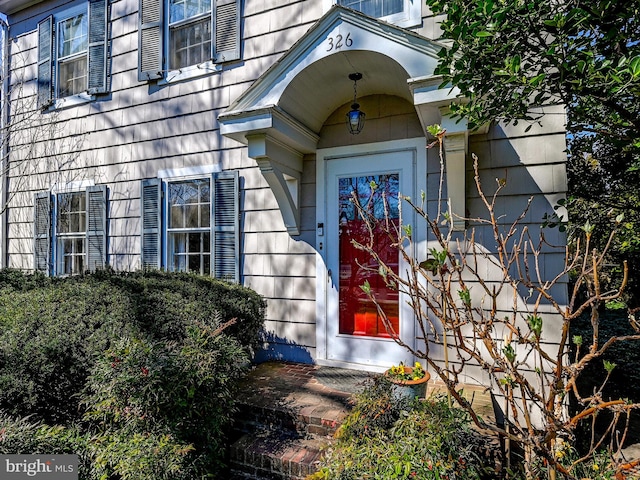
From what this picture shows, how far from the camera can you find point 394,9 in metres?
3.82

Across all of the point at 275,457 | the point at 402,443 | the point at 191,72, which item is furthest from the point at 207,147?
the point at 402,443

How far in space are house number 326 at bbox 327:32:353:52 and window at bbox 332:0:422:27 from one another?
3.07ft

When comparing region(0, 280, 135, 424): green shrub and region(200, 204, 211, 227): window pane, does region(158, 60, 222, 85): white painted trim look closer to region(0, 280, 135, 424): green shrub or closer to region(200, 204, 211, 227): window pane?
region(200, 204, 211, 227): window pane

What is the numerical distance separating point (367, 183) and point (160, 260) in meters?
2.98

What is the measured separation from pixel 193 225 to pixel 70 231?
2.47 meters

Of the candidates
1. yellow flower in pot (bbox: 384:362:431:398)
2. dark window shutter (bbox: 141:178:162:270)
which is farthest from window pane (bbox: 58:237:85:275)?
yellow flower in pot (bbox: 384:362:431:398)

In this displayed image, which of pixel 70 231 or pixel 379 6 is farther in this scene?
pixel 70 231

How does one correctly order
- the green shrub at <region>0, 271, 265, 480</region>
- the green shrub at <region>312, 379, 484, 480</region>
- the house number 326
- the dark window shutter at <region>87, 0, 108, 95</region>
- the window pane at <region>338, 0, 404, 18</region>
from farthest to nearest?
the dark window shutter at <region>87, 0, 108, 95</region> < the window pane at <region>338, 0, 404, 18</region> < the house number 326 < the green shrub at <region>0, 271, 265, 480</region> < the green shrub at <region>312, 379, 484, 480</region>

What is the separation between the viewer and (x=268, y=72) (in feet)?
11.2

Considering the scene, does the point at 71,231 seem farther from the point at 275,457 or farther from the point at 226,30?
the point at 275,457

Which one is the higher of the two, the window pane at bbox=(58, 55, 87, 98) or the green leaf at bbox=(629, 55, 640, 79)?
the window pane at bbox=(58, 55, 87, 98)

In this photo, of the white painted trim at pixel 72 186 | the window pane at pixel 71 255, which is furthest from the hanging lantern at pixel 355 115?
the window pane at pixel 71 255

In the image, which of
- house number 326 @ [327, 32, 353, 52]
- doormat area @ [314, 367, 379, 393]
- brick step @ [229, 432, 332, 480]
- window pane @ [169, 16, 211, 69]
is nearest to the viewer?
brick step @ [229, 432, 332, 480]

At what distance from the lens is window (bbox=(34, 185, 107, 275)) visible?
5.50 metres
